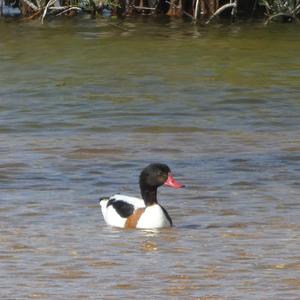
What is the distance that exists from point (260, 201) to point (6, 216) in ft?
6.54

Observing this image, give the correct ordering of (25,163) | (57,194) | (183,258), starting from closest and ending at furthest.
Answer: (183,258) → (57,194) → (25,163)

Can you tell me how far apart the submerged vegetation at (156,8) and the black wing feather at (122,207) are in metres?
14.9

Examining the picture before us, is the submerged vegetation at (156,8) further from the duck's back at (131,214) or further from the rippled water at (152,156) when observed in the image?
the duck's back at (131,214)

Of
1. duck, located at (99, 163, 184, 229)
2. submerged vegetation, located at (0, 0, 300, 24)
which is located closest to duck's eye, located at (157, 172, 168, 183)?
duck, located at (99, 163, 184, 229)

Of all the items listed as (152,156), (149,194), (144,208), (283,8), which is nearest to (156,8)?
(283,8)

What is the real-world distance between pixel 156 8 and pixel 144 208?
55.5 feet

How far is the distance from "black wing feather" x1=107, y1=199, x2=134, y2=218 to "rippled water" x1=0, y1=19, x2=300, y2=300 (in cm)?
18

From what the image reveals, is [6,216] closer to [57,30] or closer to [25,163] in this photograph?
[25,163]

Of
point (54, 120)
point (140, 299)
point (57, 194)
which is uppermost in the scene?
point (140, 299)

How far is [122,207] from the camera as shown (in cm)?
970

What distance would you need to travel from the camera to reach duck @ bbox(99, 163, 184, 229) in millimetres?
9570

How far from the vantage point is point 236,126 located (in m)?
14.8

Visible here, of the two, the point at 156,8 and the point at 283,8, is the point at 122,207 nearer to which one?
the point at 283,8

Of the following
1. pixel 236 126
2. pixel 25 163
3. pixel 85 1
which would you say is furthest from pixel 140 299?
pixel 85 1
